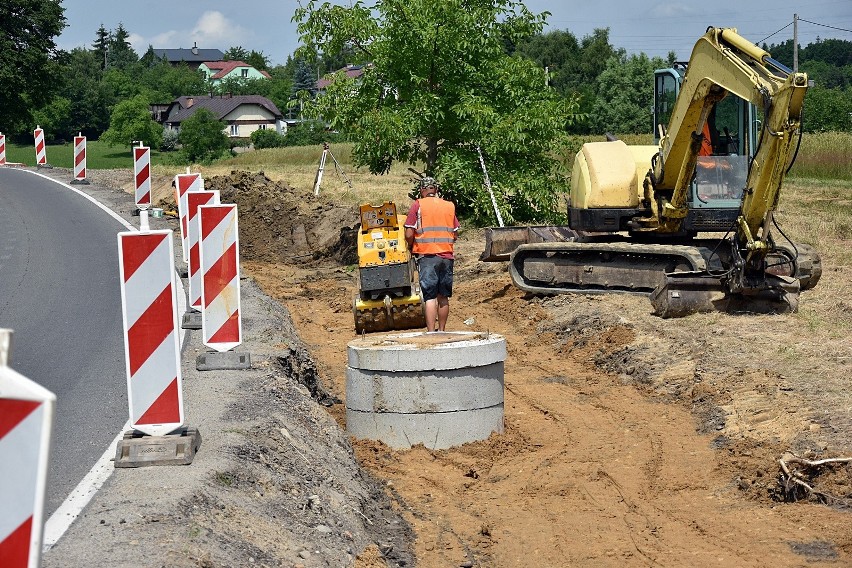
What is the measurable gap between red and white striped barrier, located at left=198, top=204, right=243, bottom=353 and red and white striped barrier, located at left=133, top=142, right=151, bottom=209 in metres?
13.8

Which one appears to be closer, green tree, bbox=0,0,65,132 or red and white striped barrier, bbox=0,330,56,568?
red and white striped barrier, bbox=0,330,56,568

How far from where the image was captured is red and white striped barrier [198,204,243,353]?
9266 mm

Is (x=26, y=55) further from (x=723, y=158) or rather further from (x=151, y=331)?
(x=151, y=331)

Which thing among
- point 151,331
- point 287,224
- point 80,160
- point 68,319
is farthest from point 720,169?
point 80,160

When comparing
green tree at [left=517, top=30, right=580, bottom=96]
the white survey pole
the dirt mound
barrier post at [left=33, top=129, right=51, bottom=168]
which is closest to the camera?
the white survey pole

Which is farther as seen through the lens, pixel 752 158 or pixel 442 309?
pixel 752 158

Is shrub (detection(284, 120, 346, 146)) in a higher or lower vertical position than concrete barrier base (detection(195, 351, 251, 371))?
higher

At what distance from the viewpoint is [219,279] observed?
9.35 metres

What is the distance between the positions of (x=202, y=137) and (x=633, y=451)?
57.0 m

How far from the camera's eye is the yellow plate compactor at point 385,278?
13.6 m

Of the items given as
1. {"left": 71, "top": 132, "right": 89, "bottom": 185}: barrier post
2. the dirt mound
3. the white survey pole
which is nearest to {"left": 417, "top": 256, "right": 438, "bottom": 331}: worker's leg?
the white survey pole

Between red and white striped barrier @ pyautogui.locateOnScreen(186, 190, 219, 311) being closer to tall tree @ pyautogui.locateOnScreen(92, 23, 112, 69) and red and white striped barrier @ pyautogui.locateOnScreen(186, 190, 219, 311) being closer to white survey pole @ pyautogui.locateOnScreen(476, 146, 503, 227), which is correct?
white survey pole @ pyautogui.locateOnScreen(476, 146, 503, 227)

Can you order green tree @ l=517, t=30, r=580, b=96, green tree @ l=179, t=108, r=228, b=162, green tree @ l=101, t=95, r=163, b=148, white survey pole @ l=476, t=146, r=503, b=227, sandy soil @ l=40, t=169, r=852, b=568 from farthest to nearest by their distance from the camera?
green tree @ l=517, t=30, r=580, b=96, green tree @ l=101, t=95, r=163, b=148, green tree @ l=179, t=108, r=228, b=162, white survey pole @ l=476, t=146, r=503, b=227, sandy soil @ l=40, t=169, r=852, b=568

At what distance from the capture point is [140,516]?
221 inches
